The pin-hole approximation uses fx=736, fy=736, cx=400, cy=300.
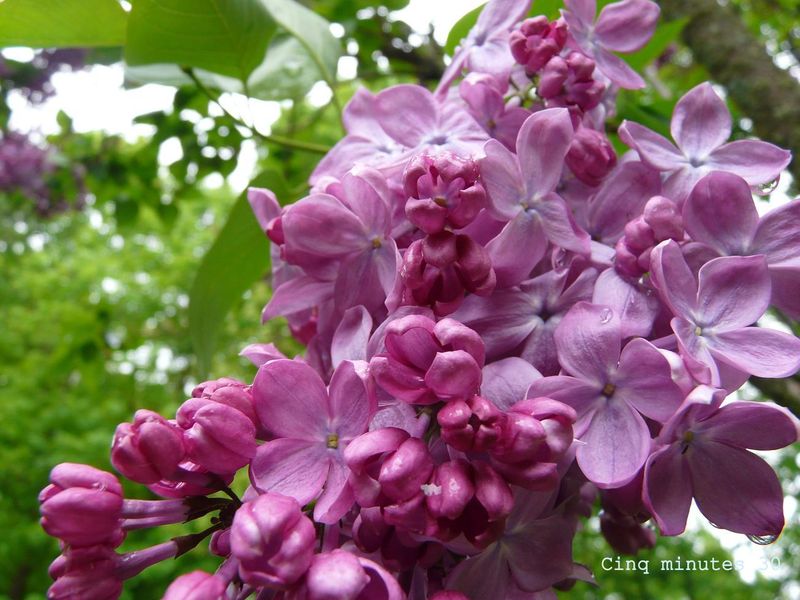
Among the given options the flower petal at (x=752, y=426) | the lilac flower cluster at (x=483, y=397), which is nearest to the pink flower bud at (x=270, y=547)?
the lilac flower cluster at (x=483, y=397)

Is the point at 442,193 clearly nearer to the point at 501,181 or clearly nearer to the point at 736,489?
the point at 501,181

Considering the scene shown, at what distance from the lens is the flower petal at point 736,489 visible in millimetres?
412

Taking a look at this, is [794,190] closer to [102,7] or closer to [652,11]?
[652,11]

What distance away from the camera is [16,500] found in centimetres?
341

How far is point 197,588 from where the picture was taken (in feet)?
1.15

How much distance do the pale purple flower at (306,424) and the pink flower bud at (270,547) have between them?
0.05 m

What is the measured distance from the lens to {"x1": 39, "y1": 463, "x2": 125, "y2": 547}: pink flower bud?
0.38 metres

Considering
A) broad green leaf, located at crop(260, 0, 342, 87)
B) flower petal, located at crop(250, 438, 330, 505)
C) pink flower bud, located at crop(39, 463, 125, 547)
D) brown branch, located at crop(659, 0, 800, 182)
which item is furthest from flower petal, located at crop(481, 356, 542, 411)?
brown branch, located at crop(659, 0, 800, 182)

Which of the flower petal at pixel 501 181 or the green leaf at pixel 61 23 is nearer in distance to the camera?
the flower petal at pixel 501 181

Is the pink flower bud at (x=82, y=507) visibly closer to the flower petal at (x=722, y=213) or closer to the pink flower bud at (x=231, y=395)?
the pink flower bud at (x=231, y=395)

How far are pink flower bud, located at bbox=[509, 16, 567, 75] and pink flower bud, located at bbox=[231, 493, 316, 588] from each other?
14.7 inches

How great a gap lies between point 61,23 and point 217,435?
0.55 metres

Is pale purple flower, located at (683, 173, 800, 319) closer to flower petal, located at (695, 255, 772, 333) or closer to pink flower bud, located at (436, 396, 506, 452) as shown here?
flower petal, located at (695, 255, 772, 333)

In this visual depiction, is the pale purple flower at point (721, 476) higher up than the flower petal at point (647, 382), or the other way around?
the flower petal at point (647, 382)
